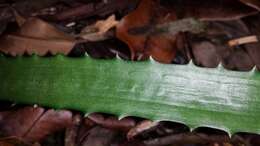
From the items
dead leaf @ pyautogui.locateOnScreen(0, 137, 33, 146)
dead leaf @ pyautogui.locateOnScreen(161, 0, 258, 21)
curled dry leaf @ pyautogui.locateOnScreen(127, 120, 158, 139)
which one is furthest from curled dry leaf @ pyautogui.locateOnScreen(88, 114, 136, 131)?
dead leaf @ pyautogui.locateOnScreen(161, 0, 258, 21)

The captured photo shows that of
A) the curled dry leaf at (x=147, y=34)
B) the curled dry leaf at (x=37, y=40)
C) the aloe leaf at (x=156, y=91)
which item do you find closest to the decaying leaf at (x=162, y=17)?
the curled dry leaf at (x=147, y=34)

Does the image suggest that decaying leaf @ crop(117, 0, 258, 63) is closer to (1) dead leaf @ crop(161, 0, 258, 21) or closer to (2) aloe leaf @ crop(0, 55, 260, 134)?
(1) dead leaf @ crop(161, 0, 258, 21)

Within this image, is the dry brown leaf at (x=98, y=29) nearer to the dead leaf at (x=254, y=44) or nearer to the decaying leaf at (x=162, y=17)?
the decaying leaf at (x=162, y=17)

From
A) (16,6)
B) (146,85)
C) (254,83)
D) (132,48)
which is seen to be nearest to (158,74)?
(146,85)

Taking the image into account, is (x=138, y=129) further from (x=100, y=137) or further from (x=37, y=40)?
(x=37, y=40)

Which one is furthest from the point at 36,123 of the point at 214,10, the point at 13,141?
the point at 214,10

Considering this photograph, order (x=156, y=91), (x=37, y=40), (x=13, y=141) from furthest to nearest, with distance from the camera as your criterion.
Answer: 1. (x=37, y=40)
2. (x=13, y=141)
3. (x=156, y=91)
